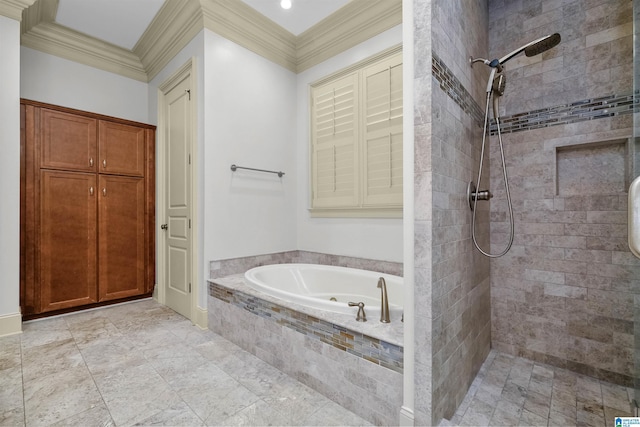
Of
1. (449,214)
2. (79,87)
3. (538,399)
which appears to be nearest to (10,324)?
(79,87)

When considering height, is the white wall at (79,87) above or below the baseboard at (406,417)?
above

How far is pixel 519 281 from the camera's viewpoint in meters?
2.07

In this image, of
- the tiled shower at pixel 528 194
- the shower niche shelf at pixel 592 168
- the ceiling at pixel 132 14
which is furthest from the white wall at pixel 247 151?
the shower niche shelf at pixel 592 168

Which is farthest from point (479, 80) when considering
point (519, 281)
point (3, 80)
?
point (3, 80)

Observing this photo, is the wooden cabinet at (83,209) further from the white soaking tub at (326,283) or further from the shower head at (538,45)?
the shower head at (538,45)

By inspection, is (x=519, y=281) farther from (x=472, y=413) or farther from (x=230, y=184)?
(x=230, y=184)

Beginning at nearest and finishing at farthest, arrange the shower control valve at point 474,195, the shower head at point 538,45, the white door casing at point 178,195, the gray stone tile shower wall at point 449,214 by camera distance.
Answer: the gray stone tile shower wall at point 449,214 < the shower head at point 538,45 < the shower control valve at point 474,195 < the white door casing at point 178,195

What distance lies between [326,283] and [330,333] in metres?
1.10

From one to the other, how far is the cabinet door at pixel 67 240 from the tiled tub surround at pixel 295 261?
1376 mm

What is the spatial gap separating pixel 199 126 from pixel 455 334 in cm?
242

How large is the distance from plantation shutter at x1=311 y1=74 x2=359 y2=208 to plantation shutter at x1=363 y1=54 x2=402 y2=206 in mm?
127

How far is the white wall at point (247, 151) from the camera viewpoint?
2547 mm

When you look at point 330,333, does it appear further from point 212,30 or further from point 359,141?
point 212,30

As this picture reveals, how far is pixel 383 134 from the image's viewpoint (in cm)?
251
